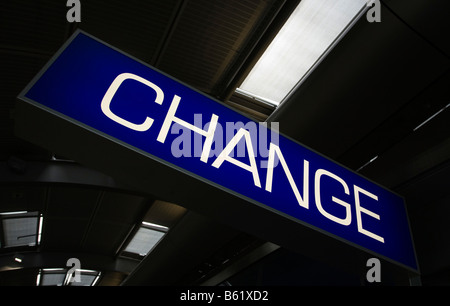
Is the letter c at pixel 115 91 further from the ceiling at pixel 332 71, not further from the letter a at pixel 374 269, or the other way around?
the letter a at pixel 374 269

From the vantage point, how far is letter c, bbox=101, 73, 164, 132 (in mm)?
1466

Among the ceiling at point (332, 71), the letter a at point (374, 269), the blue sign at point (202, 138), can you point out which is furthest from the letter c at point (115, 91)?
the letter a at point (374, 269)

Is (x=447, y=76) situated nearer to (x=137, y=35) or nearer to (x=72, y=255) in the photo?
(x=137, y=35)

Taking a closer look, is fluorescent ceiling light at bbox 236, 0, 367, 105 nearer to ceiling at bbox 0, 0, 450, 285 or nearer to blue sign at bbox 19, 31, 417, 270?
ceiling at bbox 0, 0, 450, 285

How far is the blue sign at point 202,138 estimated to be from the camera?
56.6 inches

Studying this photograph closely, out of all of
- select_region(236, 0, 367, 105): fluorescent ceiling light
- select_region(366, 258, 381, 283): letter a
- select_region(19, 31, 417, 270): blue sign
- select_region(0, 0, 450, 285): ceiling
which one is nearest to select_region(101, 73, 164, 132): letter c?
select_region(19, 31, 417, 270): blue sign

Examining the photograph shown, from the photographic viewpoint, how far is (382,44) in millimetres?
2424

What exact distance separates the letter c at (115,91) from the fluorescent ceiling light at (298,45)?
185 cm

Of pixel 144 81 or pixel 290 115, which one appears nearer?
pixel 144 81

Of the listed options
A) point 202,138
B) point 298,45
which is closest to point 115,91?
point 202,138
